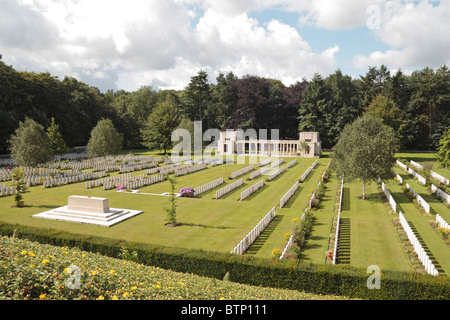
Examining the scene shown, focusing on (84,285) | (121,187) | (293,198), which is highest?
(84,285)

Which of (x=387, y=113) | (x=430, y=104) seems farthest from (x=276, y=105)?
(x=430, y=104)

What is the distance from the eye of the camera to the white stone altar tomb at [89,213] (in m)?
20.3

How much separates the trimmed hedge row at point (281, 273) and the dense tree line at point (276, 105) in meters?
48.7

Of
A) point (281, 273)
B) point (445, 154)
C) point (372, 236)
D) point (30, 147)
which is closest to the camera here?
point (281, 273)

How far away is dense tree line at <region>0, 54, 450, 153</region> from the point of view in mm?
62312

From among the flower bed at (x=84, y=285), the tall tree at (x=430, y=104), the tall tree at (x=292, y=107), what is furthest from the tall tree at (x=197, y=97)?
the flower bed at (x=84, y=285)

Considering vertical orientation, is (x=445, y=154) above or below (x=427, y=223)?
above

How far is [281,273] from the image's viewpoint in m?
11.7

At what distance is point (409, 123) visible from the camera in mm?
67875

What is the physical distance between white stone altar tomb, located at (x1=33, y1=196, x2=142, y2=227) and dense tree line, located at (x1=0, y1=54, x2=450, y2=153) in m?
40.8

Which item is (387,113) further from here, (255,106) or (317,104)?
(255,106)

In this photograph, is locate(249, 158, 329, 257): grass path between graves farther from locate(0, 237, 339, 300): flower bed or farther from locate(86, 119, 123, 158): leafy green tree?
locate(86, 119, 123, 158): leafy green tree

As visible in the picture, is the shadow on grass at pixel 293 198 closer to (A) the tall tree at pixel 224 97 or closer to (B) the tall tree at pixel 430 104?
(A) the tall tree at pixel 224 97

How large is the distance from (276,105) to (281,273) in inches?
2607
